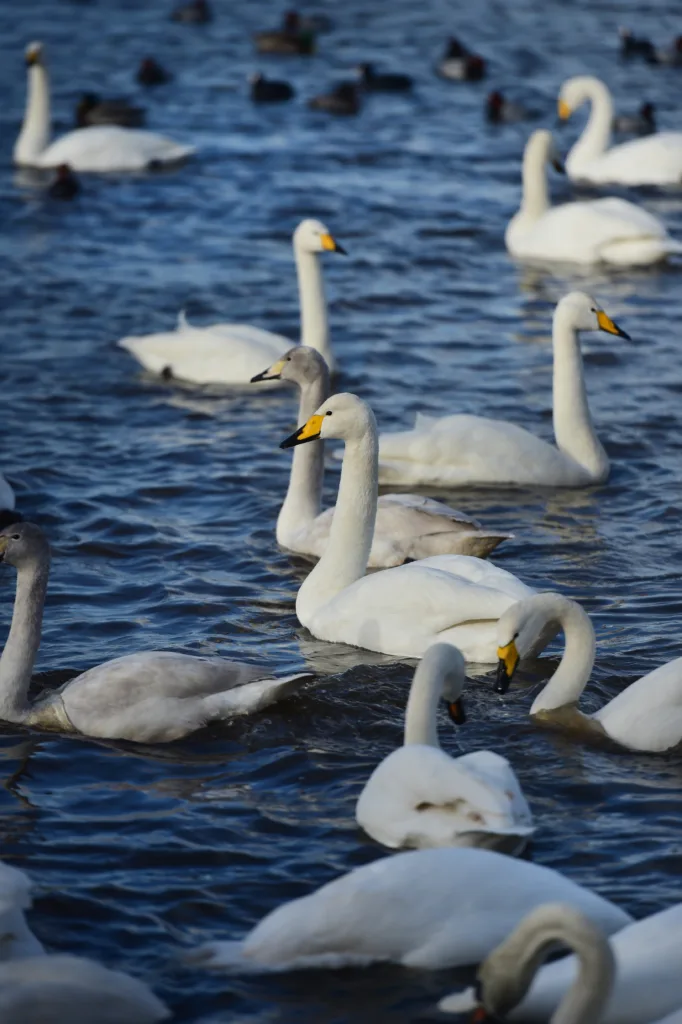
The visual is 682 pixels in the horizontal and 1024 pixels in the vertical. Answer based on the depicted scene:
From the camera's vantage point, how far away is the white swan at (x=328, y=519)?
10.1m

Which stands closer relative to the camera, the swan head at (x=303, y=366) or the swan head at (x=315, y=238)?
the swan head at (x=303, y=366)

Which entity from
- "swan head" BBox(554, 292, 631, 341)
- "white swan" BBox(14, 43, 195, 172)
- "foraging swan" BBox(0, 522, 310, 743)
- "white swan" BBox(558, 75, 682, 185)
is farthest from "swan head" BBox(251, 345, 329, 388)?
"white swan" BBox(14, 43, 195, 172)

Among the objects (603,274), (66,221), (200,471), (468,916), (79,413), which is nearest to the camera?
(468,916)

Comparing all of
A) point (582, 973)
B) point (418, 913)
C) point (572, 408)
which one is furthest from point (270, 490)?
point (582, 973)

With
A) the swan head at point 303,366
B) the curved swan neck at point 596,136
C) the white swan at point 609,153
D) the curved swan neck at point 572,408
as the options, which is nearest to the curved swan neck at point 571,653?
the swan head at point 303,366

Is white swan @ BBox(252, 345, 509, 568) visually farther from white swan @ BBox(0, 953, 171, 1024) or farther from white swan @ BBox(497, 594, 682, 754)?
white swan @ BBox(0, 953, 171, 1024)

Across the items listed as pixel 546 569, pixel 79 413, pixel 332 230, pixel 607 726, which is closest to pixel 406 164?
pixel 332 230

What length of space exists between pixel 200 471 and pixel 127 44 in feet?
60.7

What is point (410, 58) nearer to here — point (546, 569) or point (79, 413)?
point (79, 413)

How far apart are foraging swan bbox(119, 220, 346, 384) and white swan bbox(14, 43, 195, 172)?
7.64 m

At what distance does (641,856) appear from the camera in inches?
282

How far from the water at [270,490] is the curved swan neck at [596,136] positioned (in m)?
0.69

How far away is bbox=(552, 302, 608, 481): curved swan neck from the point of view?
39.2 ft

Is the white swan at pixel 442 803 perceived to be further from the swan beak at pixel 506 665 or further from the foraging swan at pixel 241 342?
the foraging swan at pixel 241 342
